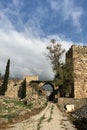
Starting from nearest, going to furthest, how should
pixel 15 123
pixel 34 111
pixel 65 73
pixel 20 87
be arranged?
pixel 15 123 < pixel 34 111 < pixel 65 73 < pixel 20 87

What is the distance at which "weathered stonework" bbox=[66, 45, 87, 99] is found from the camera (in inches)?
1719

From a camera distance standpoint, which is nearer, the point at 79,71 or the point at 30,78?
the point at 79,71

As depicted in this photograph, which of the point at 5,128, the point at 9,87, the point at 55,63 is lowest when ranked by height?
the point at 5,128

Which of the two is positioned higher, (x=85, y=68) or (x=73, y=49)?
(x=73, y=49)

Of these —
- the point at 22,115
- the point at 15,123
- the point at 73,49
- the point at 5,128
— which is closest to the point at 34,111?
the point at 22,115

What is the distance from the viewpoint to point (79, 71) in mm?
43875

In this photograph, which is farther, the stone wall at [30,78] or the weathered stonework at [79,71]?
the stone wall at [30,78]

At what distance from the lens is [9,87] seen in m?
49.2

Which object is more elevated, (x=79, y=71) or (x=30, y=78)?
(x=30, y=78)

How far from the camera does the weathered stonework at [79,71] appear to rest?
43656 mm

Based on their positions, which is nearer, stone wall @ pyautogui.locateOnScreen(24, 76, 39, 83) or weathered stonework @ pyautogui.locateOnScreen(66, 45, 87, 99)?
weathered stonework @ pyautogui.locateOnScreen(66, 45, 87, 99)

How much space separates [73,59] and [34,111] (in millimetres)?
17157

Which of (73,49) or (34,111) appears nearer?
(34,111)

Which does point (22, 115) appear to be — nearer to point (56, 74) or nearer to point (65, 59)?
→ point (56, 74)
